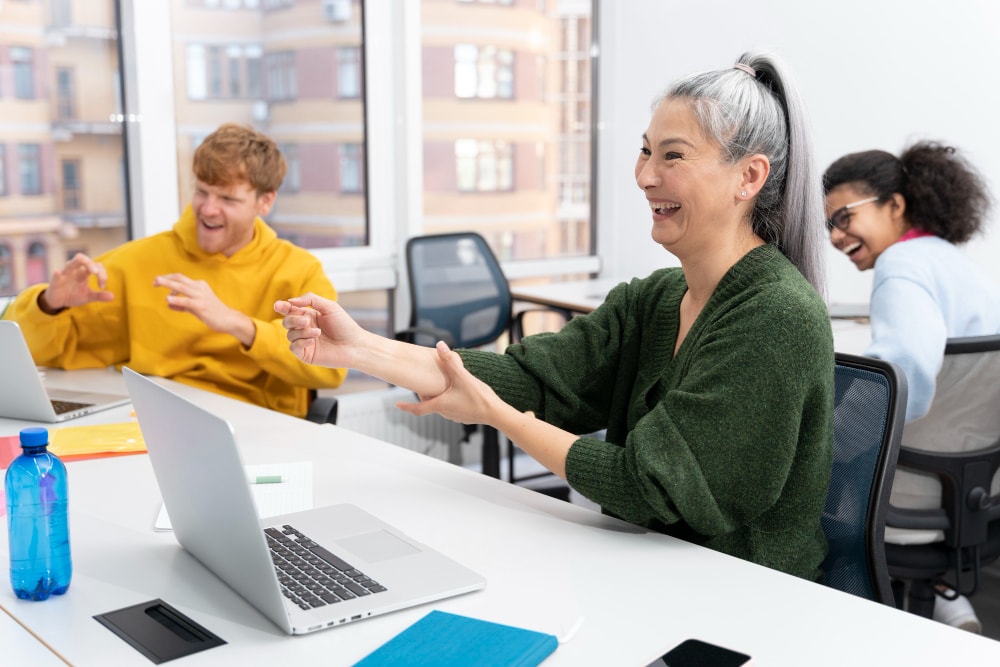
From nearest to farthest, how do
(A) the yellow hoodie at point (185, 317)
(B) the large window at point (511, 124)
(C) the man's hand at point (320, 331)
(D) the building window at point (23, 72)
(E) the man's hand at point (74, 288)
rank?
(C) the man's hand at point (320, 331)
(E) the man's hand at point (74, 288)
(A) the yellow hoodie at point (185, 317)
(D) the building window at point (23, 72)
(B) the large window at point (511, 124)

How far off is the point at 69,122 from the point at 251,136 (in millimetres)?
1076

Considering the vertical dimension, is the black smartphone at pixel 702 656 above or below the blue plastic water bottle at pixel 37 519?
below

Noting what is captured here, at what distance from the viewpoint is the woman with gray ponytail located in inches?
55.1

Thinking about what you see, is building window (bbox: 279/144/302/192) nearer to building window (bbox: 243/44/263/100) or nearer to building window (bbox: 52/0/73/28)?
building window (bbox: 243/44/263/100)

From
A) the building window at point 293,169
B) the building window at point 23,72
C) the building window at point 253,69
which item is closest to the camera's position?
the building window at point 23,72

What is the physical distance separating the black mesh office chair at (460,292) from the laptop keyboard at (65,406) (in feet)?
4.80

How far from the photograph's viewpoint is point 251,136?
8.44 ft

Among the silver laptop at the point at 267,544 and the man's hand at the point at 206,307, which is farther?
the man's hand at the point at 206,307

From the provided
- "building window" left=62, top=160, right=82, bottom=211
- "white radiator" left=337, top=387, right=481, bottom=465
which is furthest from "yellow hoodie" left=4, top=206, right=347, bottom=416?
"white radiator" left=337, top=387, right=481, bottom=465

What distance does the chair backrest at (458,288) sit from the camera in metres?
3.70

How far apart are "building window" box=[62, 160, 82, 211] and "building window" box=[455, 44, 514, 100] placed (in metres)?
1.50

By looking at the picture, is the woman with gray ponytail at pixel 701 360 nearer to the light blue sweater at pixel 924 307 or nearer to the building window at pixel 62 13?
the light blue sweater at pixel 924 307

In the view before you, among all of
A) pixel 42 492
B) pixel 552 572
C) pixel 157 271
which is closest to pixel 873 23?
pixel 157 271

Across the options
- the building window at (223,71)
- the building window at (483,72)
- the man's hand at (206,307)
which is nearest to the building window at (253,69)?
the building window at (223,71)
